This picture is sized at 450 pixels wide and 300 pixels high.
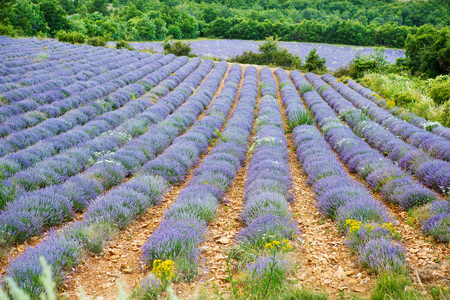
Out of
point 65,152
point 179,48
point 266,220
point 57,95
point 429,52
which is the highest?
point 429,52

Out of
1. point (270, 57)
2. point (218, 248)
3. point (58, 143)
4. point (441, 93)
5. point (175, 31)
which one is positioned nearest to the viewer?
point (218, 248)

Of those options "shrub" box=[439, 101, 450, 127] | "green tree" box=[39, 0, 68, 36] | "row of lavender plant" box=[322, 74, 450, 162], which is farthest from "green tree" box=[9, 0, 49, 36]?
"shrub" box=[439, 101, 450, 127]

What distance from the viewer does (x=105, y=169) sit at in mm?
4812

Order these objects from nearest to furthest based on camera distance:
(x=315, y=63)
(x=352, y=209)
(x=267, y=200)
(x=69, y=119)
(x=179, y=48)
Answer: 1. (x=352, y=209)
2. (x=267, y=200)
3. (x=69, y=119)
4. (x=315, y=63)
5. (x=179, y=48)

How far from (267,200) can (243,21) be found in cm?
4737

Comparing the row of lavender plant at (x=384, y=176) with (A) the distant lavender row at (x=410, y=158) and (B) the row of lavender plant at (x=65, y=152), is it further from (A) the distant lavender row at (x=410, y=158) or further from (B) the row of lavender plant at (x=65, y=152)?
(B) the row of lavender plant at (x=65, y=152)

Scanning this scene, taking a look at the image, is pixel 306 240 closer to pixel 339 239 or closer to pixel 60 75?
pixel 339 239

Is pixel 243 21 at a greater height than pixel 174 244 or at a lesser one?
greater

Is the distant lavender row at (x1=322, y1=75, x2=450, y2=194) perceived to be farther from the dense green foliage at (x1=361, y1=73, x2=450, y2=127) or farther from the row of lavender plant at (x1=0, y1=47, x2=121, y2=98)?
the row of lavender plant at (x1=0, y1=47, x2=121, y2=98)

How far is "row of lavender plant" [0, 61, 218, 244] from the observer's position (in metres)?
3.12

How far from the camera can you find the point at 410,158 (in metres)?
5.47

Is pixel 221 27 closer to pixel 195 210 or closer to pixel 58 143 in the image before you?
pixel 58 143

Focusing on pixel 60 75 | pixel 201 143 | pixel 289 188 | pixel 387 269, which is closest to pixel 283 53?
pixel 60 75

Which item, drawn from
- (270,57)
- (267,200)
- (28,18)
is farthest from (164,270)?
(28,18)
